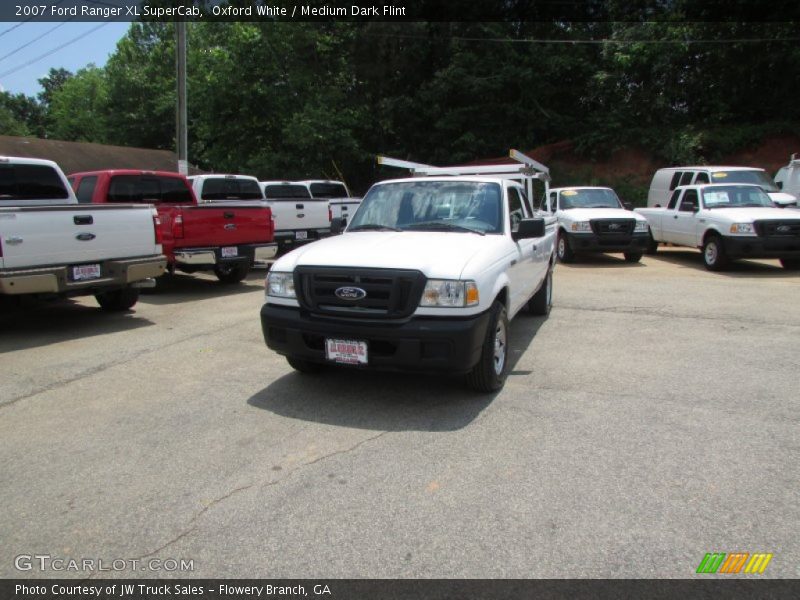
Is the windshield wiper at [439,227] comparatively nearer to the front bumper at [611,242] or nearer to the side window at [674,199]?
the front bumper at [611,242]

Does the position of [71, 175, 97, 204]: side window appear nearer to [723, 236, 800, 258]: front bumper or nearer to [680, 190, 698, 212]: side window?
[723, 236, 800, 258]: front bumper

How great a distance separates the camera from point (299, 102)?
26344 mm

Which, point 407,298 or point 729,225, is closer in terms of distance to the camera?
point 407,298

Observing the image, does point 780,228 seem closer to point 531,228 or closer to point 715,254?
point 715,254

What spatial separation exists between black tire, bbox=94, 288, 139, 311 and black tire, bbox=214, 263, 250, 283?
8.67ft

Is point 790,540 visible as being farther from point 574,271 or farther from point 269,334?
point 574,271

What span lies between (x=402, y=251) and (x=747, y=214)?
971 centimetres

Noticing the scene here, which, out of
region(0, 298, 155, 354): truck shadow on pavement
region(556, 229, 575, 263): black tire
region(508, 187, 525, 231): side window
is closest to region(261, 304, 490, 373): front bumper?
region(508, 187, 525, 231): side window

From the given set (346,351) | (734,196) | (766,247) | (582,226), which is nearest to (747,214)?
(766,247)

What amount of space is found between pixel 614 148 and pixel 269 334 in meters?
23.2

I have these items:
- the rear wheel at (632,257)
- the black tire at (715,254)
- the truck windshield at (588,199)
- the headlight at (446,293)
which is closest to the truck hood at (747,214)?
the black tire at (715,254)

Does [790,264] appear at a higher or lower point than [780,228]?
lower

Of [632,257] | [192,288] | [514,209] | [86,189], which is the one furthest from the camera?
[632,257]

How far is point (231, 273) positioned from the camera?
11.5 meters
